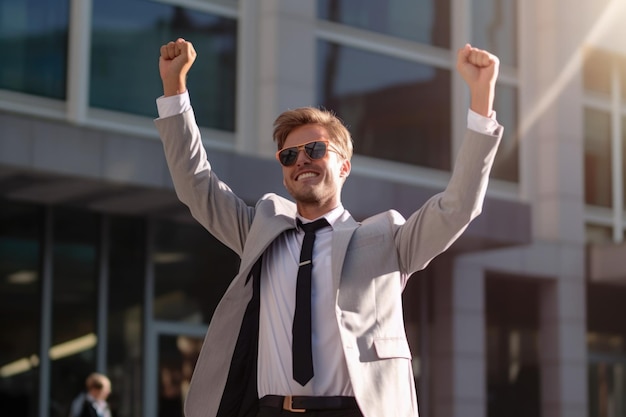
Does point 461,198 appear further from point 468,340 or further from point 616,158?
point 616,158

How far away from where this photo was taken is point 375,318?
357 centimetres

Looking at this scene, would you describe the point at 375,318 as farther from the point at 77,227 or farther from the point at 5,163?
the point at 77,227

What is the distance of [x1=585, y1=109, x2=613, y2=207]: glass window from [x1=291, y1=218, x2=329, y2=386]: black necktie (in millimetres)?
16177

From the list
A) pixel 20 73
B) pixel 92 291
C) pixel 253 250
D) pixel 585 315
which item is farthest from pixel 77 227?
pixel 253 250

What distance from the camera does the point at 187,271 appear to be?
1483 centimetres

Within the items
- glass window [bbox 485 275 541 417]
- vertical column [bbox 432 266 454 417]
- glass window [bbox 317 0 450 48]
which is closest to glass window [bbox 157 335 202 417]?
vertical column [bbox 432 266 454 417]

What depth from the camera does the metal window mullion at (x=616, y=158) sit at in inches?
771

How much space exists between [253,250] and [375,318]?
1.38ft

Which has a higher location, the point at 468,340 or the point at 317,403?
the point at 468,340

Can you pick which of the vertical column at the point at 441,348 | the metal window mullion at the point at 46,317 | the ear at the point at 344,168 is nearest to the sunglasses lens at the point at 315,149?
the ear at the point at 344,168

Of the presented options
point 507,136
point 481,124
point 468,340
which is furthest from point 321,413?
point 507,136

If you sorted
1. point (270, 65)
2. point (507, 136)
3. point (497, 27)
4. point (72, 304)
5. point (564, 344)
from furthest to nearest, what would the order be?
point (564, 344) < point (497, 27) < point (507, 136) < point (270, 65) < point (72, 304)

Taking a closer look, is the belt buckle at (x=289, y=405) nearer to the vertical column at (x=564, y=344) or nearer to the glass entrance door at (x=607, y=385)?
the vertical column at (x=564, y=344)

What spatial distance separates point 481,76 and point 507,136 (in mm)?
14853
